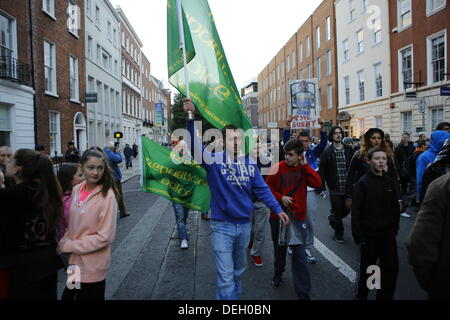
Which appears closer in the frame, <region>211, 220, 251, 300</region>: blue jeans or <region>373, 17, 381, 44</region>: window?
<region>211, 220, 251, 300</region>: blue jeans

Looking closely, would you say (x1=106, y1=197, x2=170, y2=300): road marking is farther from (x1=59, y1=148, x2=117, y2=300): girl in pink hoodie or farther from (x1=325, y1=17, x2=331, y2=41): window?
(x1=325, y1=17, x2=331, y2=41): window

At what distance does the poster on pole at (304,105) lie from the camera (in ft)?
33.1

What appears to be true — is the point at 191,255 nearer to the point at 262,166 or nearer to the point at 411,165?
the point at 262,166

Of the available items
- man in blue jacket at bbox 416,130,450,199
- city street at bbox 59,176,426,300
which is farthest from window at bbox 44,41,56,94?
man in blue jacket at bbox 416,130,450,199

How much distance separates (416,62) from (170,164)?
19.1 meters

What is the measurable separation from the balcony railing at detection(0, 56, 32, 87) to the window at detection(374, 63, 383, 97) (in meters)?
20.2

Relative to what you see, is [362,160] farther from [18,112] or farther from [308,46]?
[308,46]

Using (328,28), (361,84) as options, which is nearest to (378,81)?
(361,84)

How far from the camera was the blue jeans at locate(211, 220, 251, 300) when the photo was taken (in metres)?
2.93

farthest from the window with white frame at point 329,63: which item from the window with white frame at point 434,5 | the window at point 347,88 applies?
the window with white frame at point 434,5

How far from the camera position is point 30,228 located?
7.38ft

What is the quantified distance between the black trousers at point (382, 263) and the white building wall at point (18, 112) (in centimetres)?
1393

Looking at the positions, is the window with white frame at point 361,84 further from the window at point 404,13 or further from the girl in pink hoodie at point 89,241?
the girl in pink hoodie at point 89,241
